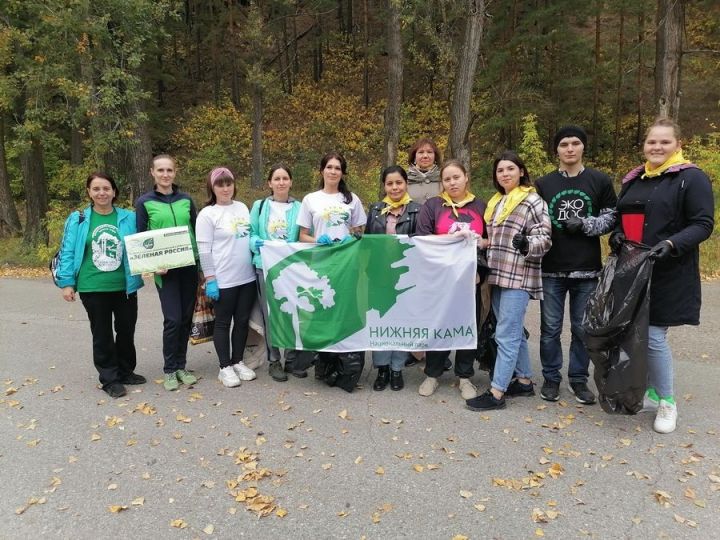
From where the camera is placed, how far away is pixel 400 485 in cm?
335

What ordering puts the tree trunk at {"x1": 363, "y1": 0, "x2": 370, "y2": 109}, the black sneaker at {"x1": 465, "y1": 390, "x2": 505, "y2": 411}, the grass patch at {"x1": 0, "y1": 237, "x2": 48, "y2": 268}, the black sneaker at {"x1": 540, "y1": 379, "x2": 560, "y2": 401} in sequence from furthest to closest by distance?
the tree trunk at {"x1": 363, "y1": 0, "x2": 370, "y2": 109} < the grass patch at {"x1": 0, "y1": 237, "x2": 48, "y2": 268} < the black sneaker at {"x1": 540, "y1": 379, "x2": 560, "y2": 401} < the black sneaker at {"x1": 465, "y1": 390, "x2": 505, "y2": 411}

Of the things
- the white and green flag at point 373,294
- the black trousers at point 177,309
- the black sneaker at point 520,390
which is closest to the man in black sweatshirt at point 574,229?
the black sneaker at point 520,390

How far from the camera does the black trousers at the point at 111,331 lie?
4836mm

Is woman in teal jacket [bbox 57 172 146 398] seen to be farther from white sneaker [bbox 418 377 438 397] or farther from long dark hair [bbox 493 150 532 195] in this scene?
long dark hair [bbox 493 150 532 195]

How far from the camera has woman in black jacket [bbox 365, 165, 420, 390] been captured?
4.80 meters

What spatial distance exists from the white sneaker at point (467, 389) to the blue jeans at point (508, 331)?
0.76 feet

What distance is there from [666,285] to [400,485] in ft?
7.64

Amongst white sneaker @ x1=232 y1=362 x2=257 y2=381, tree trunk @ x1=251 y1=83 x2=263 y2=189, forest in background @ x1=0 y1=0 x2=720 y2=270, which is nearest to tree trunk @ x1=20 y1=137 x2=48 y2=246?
forest in background @ x1=0 y1=0 x2=720 y2=270

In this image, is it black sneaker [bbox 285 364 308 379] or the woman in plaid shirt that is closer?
the woman in plaid shirt

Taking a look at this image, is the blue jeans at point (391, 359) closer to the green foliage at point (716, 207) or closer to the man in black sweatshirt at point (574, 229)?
the man in black sweatshirt at point (574, 229)

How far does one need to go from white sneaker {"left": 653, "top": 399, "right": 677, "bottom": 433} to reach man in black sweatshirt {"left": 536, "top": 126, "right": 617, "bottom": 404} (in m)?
0.54

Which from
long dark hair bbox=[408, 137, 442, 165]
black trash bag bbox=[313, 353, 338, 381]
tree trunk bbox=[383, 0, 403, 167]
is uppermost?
tree trunk bbox=[383, 0, 403, 167]

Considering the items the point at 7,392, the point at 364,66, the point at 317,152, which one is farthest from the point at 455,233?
the point at 364,66

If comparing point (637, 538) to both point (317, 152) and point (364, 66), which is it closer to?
point (317, 152)
